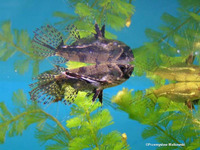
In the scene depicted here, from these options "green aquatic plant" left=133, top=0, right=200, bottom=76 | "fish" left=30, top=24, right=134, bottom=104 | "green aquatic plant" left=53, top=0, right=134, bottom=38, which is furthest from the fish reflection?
"green aquatic plant" left=53, top=0, right=134, bottom=38

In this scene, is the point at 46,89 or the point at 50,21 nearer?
the point at 46,89

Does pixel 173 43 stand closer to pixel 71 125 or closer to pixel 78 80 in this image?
pixel 78 80

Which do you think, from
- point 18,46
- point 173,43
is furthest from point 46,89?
point 173,43

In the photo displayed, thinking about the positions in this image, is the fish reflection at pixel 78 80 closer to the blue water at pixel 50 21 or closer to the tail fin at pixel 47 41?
the tail fin at pixel 47 41

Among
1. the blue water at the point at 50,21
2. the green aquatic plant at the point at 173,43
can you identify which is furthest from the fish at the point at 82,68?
the blue water at the point at 50,21

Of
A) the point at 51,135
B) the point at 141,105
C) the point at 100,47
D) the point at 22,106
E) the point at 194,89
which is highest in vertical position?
the point at 100,47

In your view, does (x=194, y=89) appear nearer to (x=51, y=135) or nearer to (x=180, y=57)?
(x=180, y=57)

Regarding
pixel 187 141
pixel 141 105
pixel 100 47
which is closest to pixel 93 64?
pixel 100 47
